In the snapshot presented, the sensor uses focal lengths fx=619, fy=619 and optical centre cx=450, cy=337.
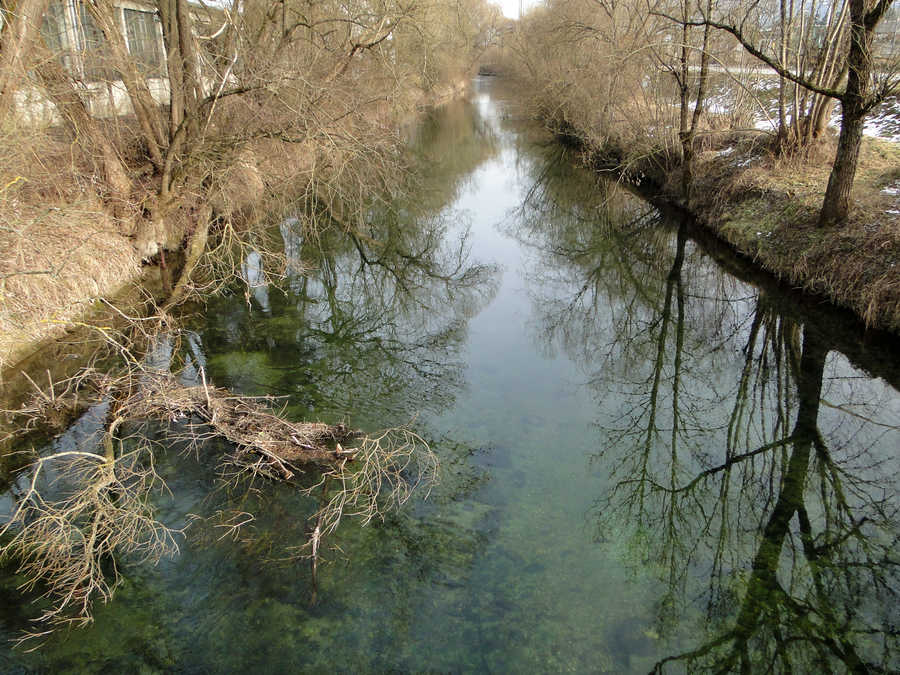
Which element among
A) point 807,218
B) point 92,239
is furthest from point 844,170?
point 92,239

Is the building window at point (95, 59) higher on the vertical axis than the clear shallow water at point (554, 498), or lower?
higher

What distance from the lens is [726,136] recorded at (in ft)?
46.3

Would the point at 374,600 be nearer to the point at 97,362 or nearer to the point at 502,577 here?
the point at 502,577

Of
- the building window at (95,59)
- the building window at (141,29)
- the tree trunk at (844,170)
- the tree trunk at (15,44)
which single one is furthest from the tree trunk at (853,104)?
the building window at (141,29)

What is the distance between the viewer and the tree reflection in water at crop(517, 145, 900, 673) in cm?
423

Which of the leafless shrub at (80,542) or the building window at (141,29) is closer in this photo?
the leafless shrub at (80,542)

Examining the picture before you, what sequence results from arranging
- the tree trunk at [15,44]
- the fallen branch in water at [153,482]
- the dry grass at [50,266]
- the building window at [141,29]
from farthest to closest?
the building window at [141,29]
the tree trunk at [15,44]
the dry grass at [50,266]
the fallen branch in water at [153,482]

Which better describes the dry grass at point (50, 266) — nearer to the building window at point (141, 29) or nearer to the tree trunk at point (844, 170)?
the tree trunk at point (844, 170)

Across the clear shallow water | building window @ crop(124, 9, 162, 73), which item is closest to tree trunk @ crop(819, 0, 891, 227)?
the clear shallow water

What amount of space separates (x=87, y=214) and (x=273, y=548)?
6.05 metres

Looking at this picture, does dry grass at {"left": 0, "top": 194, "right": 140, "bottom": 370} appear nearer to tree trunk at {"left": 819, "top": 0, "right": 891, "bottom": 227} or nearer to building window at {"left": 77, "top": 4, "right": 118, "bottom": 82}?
building window at {"left": 77, "top": 4, "right": 118, "bottom": 82}

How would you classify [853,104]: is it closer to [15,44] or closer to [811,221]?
[811,221]

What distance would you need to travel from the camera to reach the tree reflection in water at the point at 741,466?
4.23m

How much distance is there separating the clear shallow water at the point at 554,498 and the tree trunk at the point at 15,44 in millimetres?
3563
